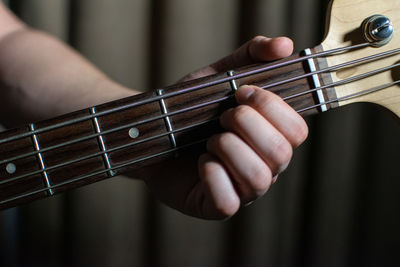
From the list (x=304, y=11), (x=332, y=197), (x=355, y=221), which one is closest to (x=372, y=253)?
(x=355, y=221)

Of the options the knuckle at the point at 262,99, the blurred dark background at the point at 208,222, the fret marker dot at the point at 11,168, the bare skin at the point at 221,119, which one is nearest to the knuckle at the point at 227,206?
the bare skin at the point at 221,119

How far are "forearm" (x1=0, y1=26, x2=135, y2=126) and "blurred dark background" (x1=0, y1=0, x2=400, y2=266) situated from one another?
186mm

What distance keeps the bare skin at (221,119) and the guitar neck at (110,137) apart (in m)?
0.03

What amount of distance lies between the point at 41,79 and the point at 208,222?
22.6 inches

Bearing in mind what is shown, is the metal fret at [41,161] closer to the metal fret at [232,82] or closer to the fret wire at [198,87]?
the fret wire at [198,87]

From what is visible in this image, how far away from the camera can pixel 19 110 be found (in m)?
0.72

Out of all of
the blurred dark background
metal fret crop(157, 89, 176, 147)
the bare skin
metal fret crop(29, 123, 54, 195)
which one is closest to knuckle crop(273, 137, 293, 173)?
the bare skin

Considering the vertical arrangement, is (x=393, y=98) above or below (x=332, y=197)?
above

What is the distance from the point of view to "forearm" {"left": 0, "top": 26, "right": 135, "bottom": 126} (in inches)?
26.9

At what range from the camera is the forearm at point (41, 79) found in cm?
68

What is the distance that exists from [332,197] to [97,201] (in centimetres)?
63

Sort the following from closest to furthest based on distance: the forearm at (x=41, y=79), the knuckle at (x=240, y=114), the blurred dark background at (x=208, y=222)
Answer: the knuckle at (x=240, y=114), the forearm at (x=41, y=79), the blurred dark background at (x=208, y=222)

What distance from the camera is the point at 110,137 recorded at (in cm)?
43

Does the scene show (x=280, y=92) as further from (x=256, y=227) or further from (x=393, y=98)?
(x=256, y=227)
